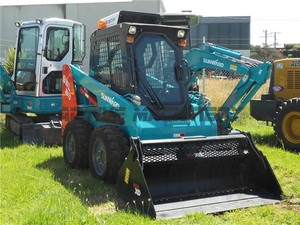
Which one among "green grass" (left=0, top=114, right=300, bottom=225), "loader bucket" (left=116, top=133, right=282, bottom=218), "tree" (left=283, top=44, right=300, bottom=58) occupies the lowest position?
"green grass" (left=0, top=114, right=300, bottom=225)

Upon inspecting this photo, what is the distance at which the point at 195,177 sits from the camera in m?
5.35

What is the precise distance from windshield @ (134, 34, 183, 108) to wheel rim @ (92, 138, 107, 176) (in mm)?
894

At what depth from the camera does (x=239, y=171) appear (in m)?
5.56

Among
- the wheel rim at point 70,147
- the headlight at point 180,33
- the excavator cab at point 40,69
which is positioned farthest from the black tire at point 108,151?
the excavator cab at point 40,69

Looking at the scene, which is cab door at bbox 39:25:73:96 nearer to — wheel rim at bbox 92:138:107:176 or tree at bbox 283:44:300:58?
wheel rim at bbox 92:138:107:176

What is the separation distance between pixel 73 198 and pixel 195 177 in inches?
59.5

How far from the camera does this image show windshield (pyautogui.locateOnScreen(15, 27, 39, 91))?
9648 mm

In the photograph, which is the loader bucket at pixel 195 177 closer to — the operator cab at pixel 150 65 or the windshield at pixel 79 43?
the operator cab at pixel 150 65

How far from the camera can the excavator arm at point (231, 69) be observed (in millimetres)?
6945

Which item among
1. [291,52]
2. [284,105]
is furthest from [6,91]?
[291,52]

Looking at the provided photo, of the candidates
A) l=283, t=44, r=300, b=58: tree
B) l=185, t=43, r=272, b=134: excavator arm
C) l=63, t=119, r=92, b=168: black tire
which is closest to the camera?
l=63, t=119, r=92, b=168: black tire

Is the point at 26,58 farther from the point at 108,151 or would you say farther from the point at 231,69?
the point at 108,151

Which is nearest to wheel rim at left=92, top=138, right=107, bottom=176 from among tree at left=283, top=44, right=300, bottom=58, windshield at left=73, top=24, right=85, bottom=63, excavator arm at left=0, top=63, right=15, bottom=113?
windshield at left=73, top=24, right=85, bottom=63

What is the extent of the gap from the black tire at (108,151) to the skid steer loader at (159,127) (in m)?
0.01
